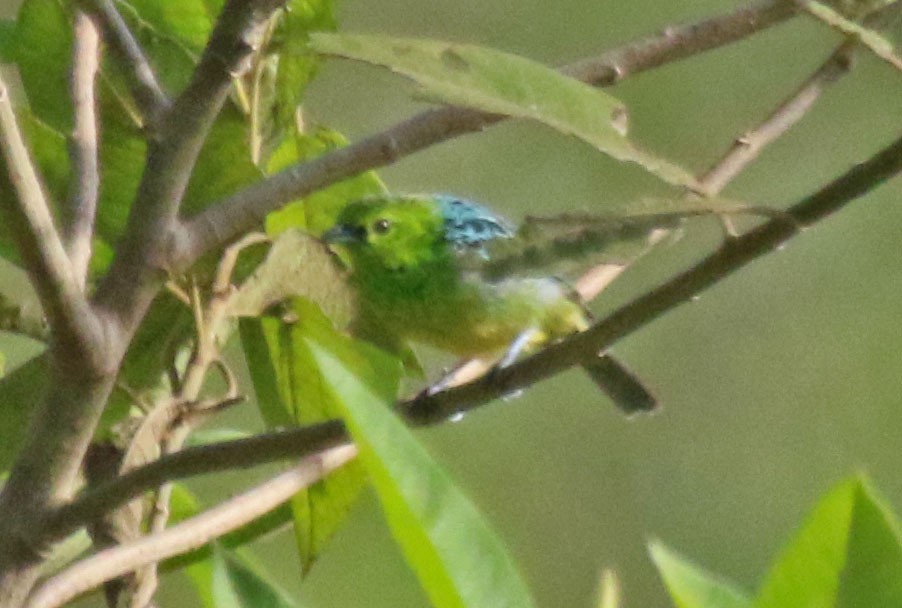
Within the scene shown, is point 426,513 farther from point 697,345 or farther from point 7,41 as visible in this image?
point 697,345

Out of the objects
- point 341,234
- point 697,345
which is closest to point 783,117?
point 341,234

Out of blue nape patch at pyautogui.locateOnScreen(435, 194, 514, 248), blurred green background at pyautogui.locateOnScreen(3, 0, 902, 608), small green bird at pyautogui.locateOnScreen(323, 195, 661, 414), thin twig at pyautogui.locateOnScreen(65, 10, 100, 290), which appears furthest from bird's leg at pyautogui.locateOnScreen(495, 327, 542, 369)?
blurred green background at pyautogui.locateOnScreen(3, 0, 902, 608)

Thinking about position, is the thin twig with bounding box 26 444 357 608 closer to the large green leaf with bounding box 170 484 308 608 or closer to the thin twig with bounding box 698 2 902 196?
the large green leaf with bounding box 170 484 308 608

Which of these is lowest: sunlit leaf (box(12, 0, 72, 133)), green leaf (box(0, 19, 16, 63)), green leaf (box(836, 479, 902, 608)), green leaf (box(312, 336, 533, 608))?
green leaf (box(836, 479, 902, 608))

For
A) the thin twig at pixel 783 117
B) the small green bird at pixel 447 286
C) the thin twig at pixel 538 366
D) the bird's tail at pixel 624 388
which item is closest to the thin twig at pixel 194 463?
the thin twig at pixel 538 366

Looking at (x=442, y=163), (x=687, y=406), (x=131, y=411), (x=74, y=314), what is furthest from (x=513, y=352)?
(x=687, y=406)

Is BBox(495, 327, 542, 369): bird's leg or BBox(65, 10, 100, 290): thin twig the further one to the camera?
BBox(495, 327, 542, 369): bird's leg

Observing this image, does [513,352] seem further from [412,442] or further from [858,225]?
[858,225]
